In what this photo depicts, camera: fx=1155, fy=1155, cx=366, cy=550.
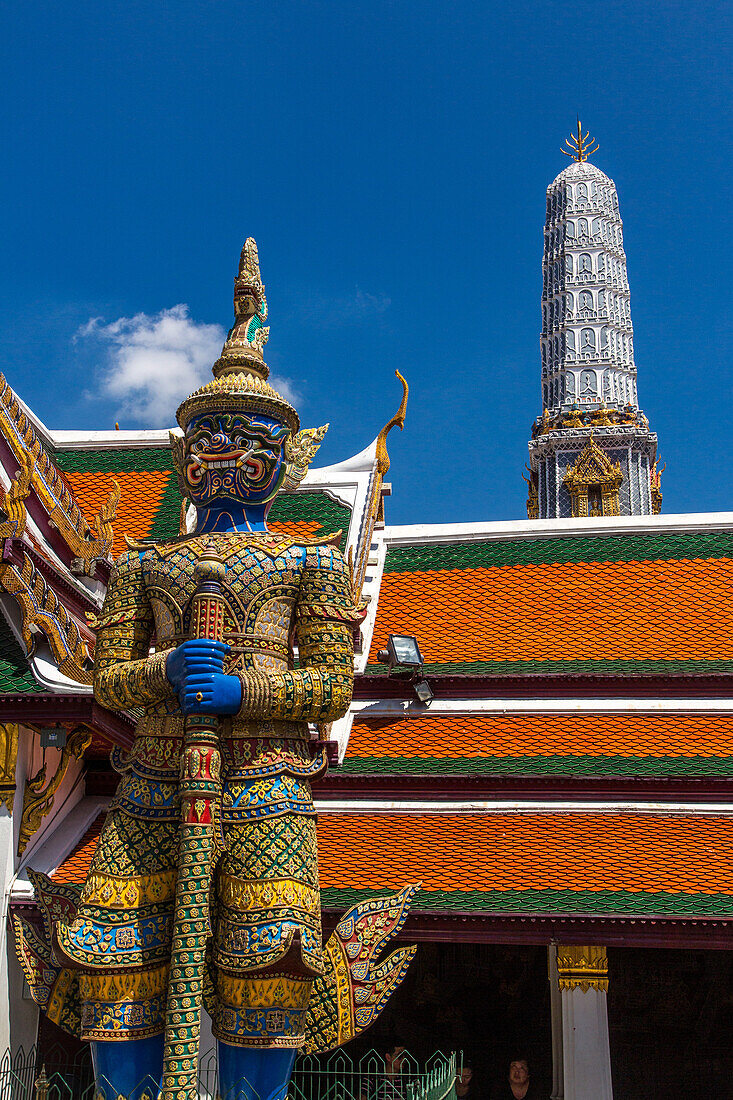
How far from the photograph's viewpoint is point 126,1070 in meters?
5.15

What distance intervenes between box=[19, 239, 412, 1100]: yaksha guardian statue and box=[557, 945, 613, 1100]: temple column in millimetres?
2181

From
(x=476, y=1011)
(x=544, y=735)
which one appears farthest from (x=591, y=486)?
(x=476, y=1011)

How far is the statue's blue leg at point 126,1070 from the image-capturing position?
514 cm

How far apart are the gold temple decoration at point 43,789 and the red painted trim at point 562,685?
3.04m

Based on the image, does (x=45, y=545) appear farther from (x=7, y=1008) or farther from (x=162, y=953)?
(x=162, y=953)

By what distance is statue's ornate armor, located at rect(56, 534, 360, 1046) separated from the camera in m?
5.18

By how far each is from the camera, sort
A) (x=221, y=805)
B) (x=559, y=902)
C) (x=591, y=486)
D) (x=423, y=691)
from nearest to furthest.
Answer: (x=221, y=805)
(x=559, y=902)
(x=423, y=691)
(x=591, y=486)

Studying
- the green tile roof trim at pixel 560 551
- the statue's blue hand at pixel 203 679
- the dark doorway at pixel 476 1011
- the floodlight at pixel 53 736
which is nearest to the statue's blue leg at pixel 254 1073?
the statue's blue hand at pixel 203 679

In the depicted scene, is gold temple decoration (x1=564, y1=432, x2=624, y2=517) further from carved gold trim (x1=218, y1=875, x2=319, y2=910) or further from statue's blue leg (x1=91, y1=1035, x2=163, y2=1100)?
statue's blue leg (x1=91, y1=1035, x2=163, y2=1100)

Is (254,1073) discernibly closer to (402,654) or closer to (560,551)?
(402,654)

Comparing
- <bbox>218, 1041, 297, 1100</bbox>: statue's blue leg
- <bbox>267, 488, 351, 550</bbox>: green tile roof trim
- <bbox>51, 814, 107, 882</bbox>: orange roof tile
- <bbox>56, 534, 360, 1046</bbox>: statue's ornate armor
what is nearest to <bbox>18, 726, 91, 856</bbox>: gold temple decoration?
<bbox>51, 814, 107, 882</bbox>: orange roof tile

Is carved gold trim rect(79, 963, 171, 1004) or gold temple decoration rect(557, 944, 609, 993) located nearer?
carved gold trim rect(79, 963, 171, 1004)

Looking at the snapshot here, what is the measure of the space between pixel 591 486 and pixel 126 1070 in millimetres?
36593

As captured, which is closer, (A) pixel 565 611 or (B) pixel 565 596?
(A) pixel 565 611
